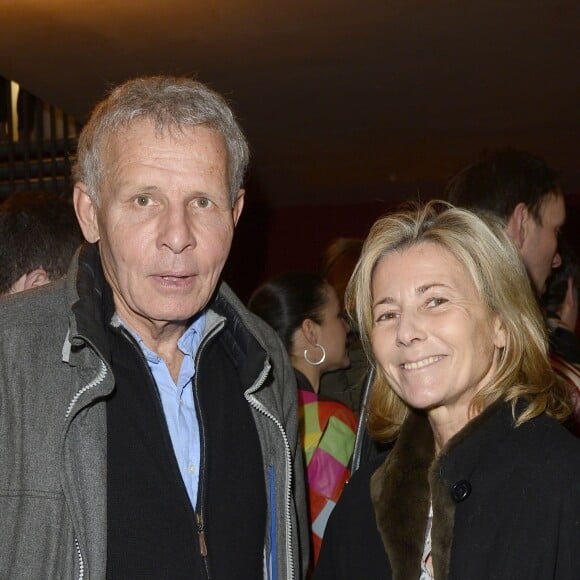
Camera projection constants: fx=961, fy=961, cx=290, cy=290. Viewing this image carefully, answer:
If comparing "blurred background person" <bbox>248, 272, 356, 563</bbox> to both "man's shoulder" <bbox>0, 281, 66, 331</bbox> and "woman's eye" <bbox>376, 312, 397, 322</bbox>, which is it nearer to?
"woman's eye" <bbox>376, 312, 397, 322</bbox>

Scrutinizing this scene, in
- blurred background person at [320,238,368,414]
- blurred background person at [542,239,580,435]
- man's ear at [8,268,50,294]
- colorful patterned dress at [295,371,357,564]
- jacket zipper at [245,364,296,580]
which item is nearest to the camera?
jacket zipper at [245,364,296,580]

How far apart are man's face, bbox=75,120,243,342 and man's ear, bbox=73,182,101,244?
1.6 inches

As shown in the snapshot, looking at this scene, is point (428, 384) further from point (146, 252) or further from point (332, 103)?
point (332, 103)

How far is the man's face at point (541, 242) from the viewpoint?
9.58 feet

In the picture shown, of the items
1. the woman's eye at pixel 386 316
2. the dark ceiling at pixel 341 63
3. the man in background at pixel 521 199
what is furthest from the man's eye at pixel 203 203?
the dark ceiling at pixel 341 63

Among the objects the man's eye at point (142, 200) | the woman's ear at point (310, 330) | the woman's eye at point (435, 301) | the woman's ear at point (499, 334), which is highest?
the woman's ear at point (310, 330)

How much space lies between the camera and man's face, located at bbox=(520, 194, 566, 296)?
292cm

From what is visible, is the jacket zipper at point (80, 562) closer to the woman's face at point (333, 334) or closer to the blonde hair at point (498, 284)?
the blonde hair at point (498, 284)

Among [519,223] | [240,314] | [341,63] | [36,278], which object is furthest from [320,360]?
[341,63]

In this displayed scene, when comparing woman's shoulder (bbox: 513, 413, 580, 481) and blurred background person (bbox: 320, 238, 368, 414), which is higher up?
blurred background person (bbox: 320, 238, 368, 414)

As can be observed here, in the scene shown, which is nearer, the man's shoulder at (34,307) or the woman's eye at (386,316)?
the man's shoulder at (34,307)

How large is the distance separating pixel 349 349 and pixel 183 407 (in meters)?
2.28

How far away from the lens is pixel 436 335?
6.61 feet

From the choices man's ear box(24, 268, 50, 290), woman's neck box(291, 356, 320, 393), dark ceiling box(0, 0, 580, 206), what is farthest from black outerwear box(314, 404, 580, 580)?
dark ceiling box(0, 0, 580, 206)
